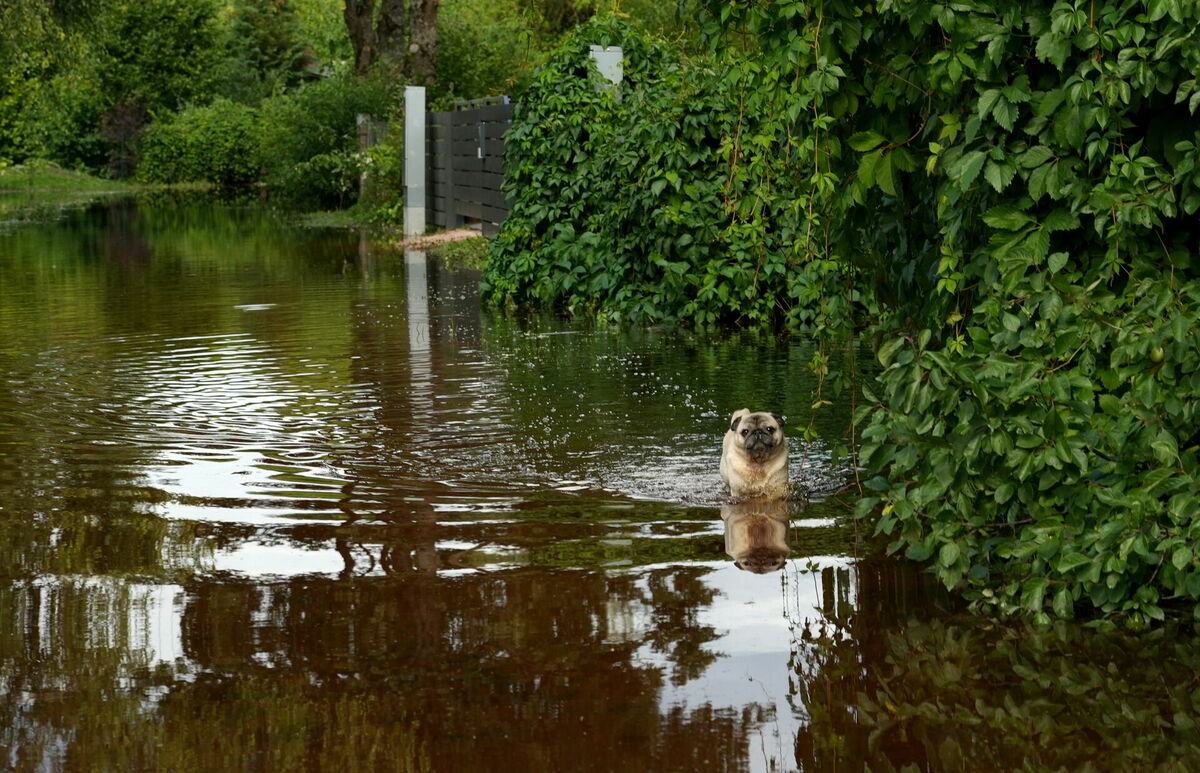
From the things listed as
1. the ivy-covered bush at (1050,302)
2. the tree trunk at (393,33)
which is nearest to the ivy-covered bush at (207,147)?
the tree trunk at (393,33)

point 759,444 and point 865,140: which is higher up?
point 865,140

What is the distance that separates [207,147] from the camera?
190 feet

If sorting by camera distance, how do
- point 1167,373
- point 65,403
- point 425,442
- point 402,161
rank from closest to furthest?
point 1167,373 < point 425,442 < point 65,403 < point 402,161

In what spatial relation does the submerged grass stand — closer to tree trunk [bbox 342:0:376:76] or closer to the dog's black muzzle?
tree trunk [bbox 342:0:376:76]

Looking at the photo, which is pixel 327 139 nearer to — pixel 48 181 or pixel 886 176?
pixel 48 181

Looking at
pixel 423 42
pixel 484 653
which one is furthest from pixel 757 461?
pixel 423 42

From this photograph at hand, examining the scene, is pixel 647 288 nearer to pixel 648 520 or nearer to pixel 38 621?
pixel 648 520

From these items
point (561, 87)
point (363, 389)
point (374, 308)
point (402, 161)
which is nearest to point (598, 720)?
point (363, 389)

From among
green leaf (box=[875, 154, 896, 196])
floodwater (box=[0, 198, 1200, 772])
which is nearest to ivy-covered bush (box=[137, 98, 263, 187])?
floodwater (box=[0, 198, 1200, 772])

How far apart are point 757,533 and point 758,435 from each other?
25.3 inches

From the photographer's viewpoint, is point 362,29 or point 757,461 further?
point 362,29

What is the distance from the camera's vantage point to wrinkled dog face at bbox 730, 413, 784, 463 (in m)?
7.55

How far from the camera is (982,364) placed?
5.65 meters

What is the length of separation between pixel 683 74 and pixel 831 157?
8.61m
